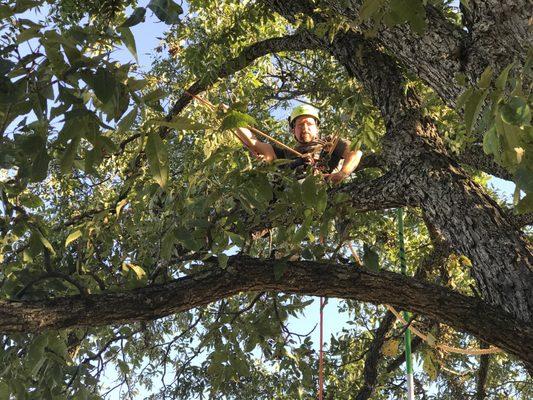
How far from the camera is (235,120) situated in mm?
2061

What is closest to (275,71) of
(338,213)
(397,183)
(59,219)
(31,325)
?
(59,219)

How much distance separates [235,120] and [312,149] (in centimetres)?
190

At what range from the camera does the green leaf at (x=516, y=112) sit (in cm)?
135

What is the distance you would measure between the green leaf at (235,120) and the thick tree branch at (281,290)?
73 cm

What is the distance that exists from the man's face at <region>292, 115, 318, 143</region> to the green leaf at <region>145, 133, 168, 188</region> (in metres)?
2.33

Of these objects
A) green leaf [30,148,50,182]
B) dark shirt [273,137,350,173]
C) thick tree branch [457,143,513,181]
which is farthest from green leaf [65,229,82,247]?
thick tree branch [457,143,513,181]

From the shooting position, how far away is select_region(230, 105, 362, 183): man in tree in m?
3.55

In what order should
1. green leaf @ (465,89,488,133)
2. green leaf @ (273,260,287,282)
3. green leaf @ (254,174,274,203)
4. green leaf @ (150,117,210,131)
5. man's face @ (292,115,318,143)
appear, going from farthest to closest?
man's face @ (292,115,318,143) < green leaf @ (273,260,287,282) < green leaf @ (254,174,274,203) < green leaf @ (150,117,210,131) < green leaf @ (465,89,488,133)

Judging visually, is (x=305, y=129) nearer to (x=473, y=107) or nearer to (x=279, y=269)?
(x=279, y=269)

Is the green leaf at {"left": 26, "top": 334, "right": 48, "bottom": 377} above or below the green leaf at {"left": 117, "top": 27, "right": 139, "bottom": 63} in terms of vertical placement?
below

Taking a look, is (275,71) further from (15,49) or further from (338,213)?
(15,49)

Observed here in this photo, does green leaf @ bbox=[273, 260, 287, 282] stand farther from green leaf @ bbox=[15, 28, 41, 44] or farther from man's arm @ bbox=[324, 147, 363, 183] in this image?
green leaf @ bbox=[15, 28, 41, 44]

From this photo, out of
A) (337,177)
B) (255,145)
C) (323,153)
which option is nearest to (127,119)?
(337,177)

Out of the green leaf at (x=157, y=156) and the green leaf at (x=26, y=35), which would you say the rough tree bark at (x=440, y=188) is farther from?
the green leaf at (x=26, y=35)
